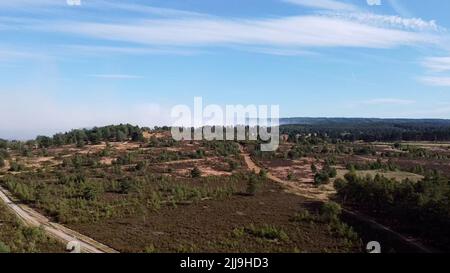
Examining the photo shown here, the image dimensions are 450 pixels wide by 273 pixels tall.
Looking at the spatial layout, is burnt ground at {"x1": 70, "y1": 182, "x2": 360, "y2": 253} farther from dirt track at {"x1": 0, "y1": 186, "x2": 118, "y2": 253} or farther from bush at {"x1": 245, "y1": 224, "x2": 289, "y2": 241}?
dirt track at {"x1": 0, "y1": 186, "x2": 118, "y2": 253}

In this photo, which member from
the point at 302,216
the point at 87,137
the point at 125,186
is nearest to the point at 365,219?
the point at 302,216

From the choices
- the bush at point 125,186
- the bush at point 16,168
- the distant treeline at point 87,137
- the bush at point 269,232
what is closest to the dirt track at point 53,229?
the bush at point 269,232

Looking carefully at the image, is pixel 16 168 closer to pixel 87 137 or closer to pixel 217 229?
pixel 87 137

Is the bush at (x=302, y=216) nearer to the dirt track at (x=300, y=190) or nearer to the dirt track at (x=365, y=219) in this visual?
the dirt track at (x=365, y=219)

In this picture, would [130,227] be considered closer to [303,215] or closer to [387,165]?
[303,215]

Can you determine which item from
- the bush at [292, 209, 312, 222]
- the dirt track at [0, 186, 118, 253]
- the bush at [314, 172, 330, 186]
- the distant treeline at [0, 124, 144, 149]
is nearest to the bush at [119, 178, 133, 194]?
the dirt track at [0, 186, 118, 253]

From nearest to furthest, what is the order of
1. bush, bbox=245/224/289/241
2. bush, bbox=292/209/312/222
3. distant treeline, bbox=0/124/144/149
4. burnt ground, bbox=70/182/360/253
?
burnt ground, bbox=70/182/360/253, bush, bbox=245/224/289/241, bush, bbox=292/209/312/222, distant treeline, bbox=0/124/144/149

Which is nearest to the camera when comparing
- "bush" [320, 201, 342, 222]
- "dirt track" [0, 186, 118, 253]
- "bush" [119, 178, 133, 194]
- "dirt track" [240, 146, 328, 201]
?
"dirt track" [0, 186, 118, 253]
